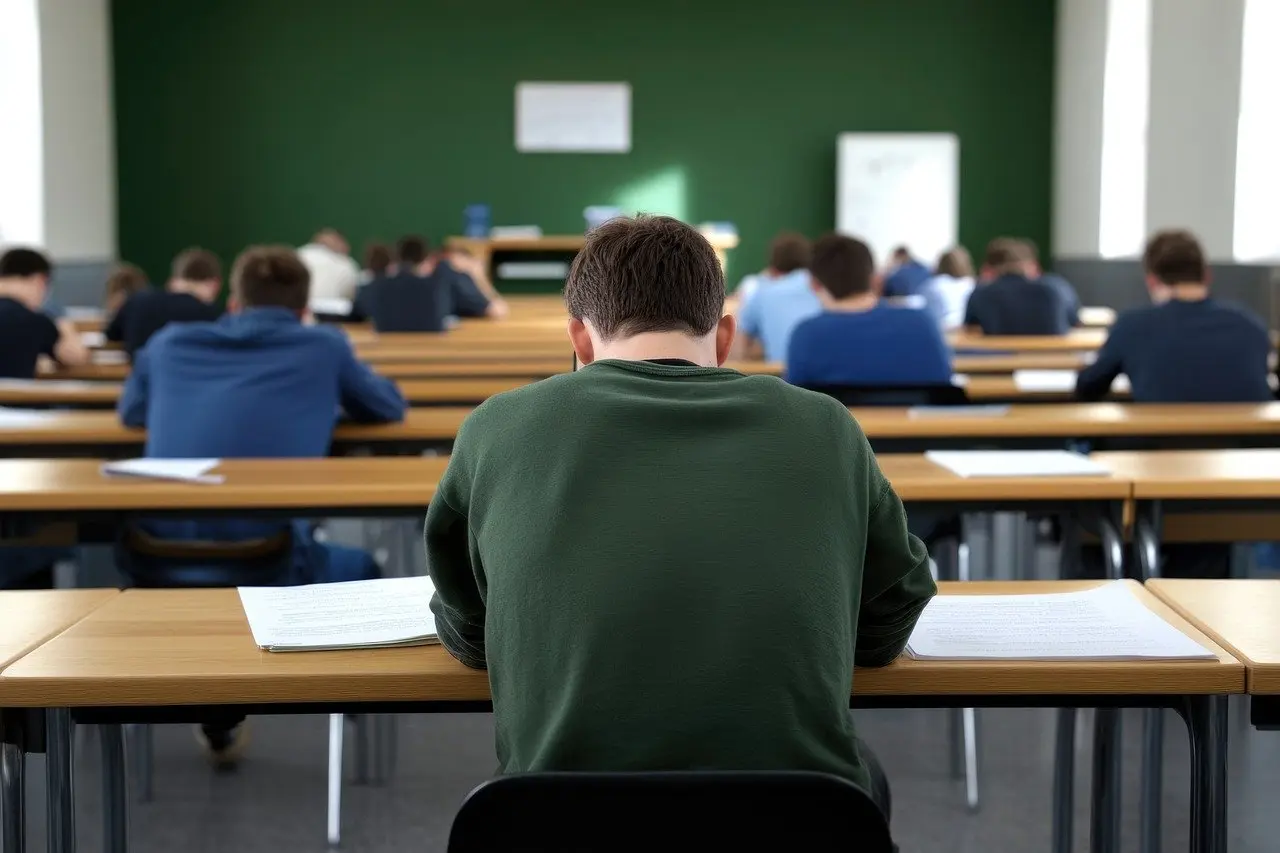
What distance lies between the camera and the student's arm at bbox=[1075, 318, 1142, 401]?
4480 millimetres

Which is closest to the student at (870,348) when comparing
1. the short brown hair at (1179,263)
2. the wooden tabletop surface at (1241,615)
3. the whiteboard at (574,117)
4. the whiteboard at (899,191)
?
the short brown hair at (1179,263)

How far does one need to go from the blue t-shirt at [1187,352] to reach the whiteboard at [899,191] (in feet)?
33.9

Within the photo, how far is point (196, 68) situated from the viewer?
594 inches

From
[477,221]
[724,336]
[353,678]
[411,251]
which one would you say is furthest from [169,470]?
[477,221]

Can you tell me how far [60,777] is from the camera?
1.71m

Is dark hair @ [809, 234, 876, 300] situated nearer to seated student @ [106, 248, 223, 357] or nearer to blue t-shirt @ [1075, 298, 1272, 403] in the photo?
blue t-shirt @ [1075, 298, 1272, 403]

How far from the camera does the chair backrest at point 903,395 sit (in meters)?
4.07

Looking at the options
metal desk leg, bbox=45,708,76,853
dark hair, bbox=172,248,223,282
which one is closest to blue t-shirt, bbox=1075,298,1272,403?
metal desk leg, bbox=45,708,76,853

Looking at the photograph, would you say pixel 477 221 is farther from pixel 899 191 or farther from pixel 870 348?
pixel 870 348

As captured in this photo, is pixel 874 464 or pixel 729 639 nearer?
pixel 729 639

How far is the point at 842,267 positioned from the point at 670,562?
3.44 meters

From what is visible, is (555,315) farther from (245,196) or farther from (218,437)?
(218,437)

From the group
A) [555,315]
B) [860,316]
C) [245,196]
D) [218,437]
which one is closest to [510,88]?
[245,196]

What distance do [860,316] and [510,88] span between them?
11.1m
